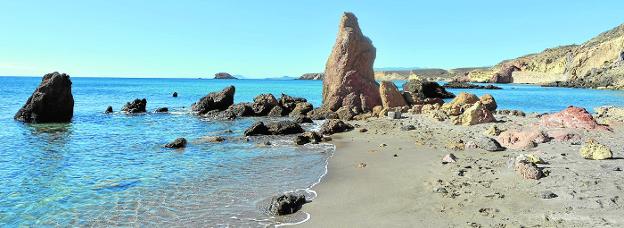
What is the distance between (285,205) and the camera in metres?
9.99

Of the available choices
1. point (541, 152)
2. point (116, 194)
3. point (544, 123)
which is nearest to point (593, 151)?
point (541, 152)

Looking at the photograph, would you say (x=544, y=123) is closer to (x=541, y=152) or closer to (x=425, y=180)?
(x=541, y=152)

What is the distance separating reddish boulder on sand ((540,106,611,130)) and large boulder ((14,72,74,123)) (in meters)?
30.4

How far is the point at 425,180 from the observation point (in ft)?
39.8

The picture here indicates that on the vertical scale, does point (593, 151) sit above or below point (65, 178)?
above

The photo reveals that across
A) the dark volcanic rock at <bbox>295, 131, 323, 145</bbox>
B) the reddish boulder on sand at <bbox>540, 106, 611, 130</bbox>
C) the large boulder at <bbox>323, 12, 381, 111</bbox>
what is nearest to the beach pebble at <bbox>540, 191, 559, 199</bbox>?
the reddish boulder on sand at <bbox>540, 106, 611, 130</bbox>

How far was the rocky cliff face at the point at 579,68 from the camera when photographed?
4237 inches

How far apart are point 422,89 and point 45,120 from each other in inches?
1658

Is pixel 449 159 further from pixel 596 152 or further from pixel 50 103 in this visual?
pixel 50 103

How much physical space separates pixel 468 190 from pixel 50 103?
3155 centimetres

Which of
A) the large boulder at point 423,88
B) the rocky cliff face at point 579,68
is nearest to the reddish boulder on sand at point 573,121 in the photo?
the large boulder at point 423,88

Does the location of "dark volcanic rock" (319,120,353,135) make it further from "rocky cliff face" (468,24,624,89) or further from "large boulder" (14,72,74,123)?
"rocky cliff face" (468,24,624,89)

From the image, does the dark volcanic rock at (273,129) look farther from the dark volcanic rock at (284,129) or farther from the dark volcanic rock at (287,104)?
the dark volcanic rock at (287,104)

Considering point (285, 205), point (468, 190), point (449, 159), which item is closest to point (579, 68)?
point (449, 159)
